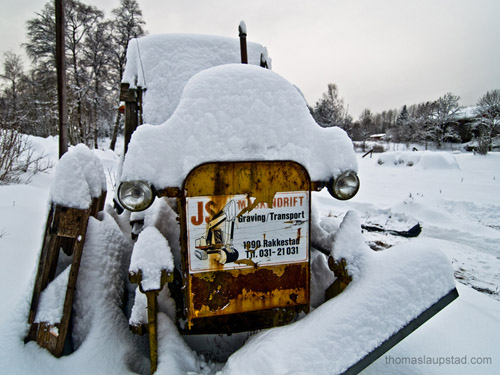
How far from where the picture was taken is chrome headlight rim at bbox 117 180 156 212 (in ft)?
5.18

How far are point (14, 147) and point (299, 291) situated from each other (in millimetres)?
6816

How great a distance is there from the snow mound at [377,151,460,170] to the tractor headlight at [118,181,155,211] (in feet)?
55.6

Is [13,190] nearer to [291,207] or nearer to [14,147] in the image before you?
[14,147]

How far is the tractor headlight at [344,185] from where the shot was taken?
1841 mm

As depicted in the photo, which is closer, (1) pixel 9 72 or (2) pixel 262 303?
(2) pixel 262 303

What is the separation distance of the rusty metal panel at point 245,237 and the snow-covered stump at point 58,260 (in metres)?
0.75

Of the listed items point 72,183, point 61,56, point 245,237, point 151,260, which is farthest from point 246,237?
point 61,56

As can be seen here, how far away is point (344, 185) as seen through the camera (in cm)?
185

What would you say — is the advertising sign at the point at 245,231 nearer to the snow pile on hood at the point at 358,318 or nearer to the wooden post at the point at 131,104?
the snow pile on hood at the point at 358,318

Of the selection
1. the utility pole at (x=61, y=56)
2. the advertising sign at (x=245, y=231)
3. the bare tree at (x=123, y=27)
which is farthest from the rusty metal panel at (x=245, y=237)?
the bare tree at (x=123, y=27)

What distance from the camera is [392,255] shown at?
1.86m

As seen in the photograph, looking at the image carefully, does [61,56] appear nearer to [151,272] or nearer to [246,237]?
[151,272]

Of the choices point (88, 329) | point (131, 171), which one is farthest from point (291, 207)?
point (88, 329)

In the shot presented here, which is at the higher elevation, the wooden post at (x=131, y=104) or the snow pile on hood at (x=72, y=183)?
the wooden post at (x=131, y=104)
